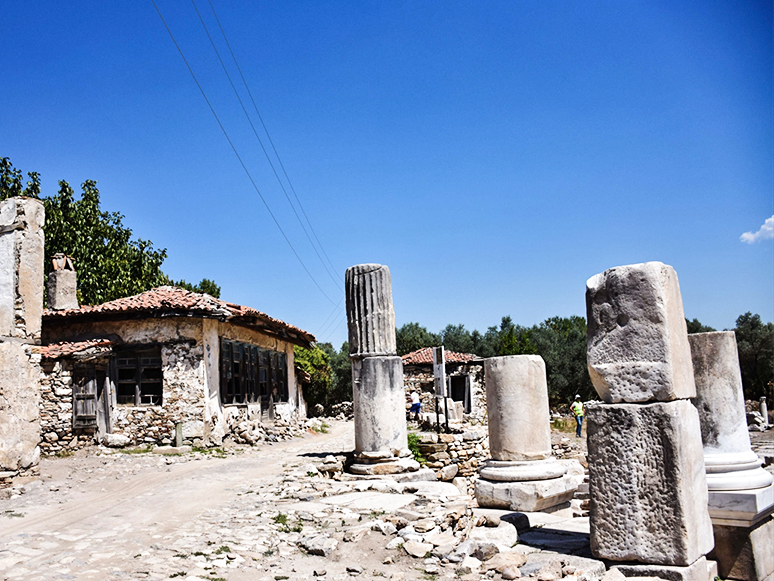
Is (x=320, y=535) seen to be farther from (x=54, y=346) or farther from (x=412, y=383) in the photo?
(x=412, y=383)

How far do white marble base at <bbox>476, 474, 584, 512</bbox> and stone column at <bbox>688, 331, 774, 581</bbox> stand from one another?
2.29m

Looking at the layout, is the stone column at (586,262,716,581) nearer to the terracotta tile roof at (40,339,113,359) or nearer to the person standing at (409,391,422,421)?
the terracotta tile roof at (40,339,113,359)

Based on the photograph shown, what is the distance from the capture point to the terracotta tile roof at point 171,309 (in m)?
15.7

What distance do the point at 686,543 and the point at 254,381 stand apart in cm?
1663

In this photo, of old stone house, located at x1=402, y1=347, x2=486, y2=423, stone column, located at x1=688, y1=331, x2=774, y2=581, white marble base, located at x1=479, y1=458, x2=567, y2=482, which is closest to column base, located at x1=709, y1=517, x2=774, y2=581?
stone column, located at x1=688, y1=331, x2=774, y2=581

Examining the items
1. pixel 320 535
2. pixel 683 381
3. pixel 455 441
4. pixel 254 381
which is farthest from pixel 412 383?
pixel 683 381

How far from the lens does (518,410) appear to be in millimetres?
8039

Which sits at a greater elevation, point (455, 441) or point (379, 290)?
point (379, 290)

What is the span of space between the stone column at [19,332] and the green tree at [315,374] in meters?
18.6

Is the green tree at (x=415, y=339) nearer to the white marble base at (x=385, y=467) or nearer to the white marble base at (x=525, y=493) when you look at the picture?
the white marble base at (x=385, y=467)

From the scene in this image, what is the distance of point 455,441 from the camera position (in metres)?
14.5

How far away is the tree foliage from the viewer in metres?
24.3

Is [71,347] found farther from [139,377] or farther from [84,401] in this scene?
[139,377]

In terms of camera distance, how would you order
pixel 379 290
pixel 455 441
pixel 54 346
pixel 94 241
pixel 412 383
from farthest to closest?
pixel 412 383
pixel 94 241
pixel 54 346
pixel 455 441
pixel 379 290
